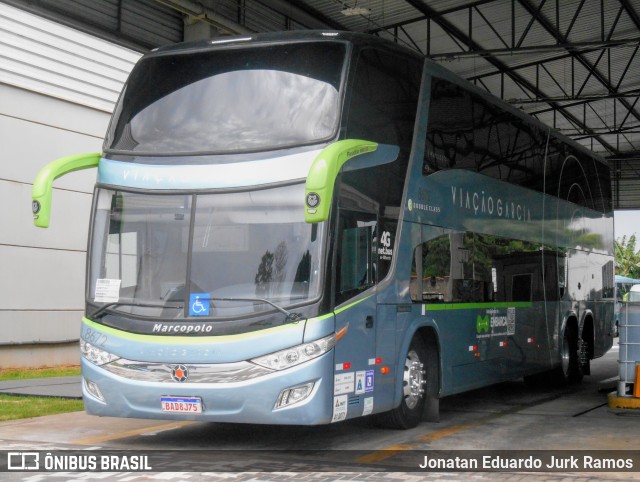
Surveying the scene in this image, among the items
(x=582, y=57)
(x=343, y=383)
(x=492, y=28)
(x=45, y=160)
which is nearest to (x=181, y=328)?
(x=343, y=383)

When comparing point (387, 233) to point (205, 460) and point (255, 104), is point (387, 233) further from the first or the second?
point (205, 460)

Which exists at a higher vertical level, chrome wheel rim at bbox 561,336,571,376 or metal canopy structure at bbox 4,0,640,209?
metal canopy structure at bbox 4,0,640,209

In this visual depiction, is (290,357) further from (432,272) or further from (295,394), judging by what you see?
(432,272)

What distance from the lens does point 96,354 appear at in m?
9.37

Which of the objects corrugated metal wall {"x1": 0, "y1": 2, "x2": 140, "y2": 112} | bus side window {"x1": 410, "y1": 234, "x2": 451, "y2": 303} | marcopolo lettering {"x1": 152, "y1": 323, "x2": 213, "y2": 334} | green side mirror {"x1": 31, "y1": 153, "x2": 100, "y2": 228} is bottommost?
marcopolo lettering {"x1": 152, "y1": 323, "x2": 213, "y2": 334}

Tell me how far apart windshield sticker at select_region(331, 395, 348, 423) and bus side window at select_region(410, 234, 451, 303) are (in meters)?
1.90

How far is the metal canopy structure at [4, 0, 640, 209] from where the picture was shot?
70.1ft

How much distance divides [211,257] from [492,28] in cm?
1855

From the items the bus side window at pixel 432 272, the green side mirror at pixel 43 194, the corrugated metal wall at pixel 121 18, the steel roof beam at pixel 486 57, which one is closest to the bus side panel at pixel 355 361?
the bus side window at pixel 432 272

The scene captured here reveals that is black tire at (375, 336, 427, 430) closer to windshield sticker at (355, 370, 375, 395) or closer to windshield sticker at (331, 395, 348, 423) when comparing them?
windshield sticker at (355, 370, 375, 395)

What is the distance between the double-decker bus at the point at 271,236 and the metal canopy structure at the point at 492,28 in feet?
34.0

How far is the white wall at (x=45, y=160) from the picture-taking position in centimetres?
1880

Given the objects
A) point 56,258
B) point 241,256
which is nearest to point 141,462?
point 241,256

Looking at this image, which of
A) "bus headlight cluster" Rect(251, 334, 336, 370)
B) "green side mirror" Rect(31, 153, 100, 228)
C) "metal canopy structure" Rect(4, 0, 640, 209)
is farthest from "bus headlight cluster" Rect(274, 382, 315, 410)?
"metal canopy structure" Rect(4, 0, 640, 209)
